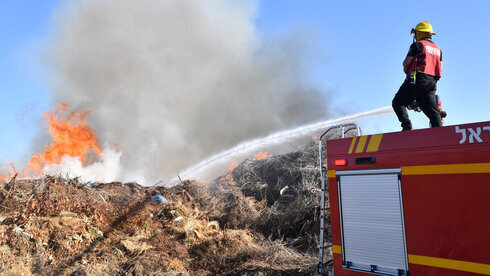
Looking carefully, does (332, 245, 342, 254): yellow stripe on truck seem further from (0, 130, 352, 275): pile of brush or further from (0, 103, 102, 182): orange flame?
(0, 103, 102, 182): orange flame

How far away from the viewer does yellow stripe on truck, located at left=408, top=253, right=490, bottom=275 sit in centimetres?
258

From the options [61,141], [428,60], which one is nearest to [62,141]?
[61,141]

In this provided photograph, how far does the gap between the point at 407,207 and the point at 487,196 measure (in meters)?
0.61

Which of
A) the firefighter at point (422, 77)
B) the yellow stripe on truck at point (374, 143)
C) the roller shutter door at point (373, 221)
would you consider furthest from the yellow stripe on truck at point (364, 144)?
the firefighter at point (422, 77)

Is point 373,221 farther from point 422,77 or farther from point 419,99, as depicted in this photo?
point 422,77

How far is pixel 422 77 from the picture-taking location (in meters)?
4.05

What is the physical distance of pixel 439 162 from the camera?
113 inches

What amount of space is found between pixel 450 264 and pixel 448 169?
0.77 metres

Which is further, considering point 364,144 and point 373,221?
point 364,144

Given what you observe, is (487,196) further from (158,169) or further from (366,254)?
(158,169)

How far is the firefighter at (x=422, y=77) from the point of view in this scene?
4.04 metres

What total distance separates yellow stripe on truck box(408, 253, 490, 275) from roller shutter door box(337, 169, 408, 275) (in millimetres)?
97

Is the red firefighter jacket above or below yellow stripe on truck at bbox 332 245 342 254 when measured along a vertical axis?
above

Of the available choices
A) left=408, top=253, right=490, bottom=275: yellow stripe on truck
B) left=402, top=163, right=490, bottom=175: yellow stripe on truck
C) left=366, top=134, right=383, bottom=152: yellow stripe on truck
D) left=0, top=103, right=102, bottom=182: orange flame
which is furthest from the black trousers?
left=0, top=103, right=102, bottom=182: orange flame
